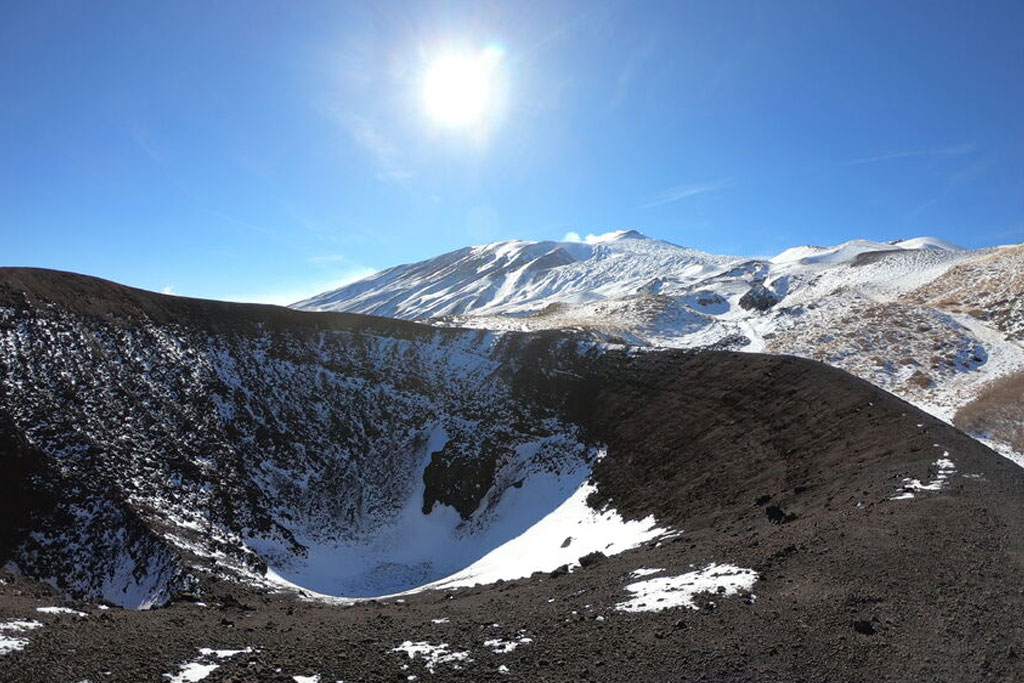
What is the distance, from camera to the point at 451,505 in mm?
34031

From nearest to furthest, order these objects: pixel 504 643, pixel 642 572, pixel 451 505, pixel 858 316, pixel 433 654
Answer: pixel 433 654
pixel 504 643
pixel 642 572
pixel 451 505
pixel 858 316

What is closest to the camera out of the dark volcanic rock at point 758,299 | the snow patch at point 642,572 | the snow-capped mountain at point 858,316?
the snow patch at point 642,572

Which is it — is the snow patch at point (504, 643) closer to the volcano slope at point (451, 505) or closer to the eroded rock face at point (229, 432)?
the volcano slope at point (451, 505)

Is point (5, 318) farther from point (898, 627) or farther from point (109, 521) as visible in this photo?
point (898, 627)

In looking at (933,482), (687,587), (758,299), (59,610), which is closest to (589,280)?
(758,299)

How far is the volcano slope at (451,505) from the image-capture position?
9.63m

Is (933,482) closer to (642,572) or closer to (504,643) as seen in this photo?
(642,572)

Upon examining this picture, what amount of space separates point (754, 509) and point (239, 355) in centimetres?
3743

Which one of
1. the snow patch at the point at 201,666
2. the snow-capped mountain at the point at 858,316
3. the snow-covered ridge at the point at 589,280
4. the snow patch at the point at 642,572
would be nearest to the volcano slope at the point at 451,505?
the snow patch at the point at 201,666

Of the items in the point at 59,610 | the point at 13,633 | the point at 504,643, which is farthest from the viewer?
the point at 59,610

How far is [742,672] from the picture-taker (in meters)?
8.32

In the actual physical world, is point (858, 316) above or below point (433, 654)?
above

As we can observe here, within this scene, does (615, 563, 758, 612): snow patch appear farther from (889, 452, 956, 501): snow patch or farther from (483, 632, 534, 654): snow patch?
(889, 452, 956, 501): snow patch

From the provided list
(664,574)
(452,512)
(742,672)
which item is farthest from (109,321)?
(742,672)
